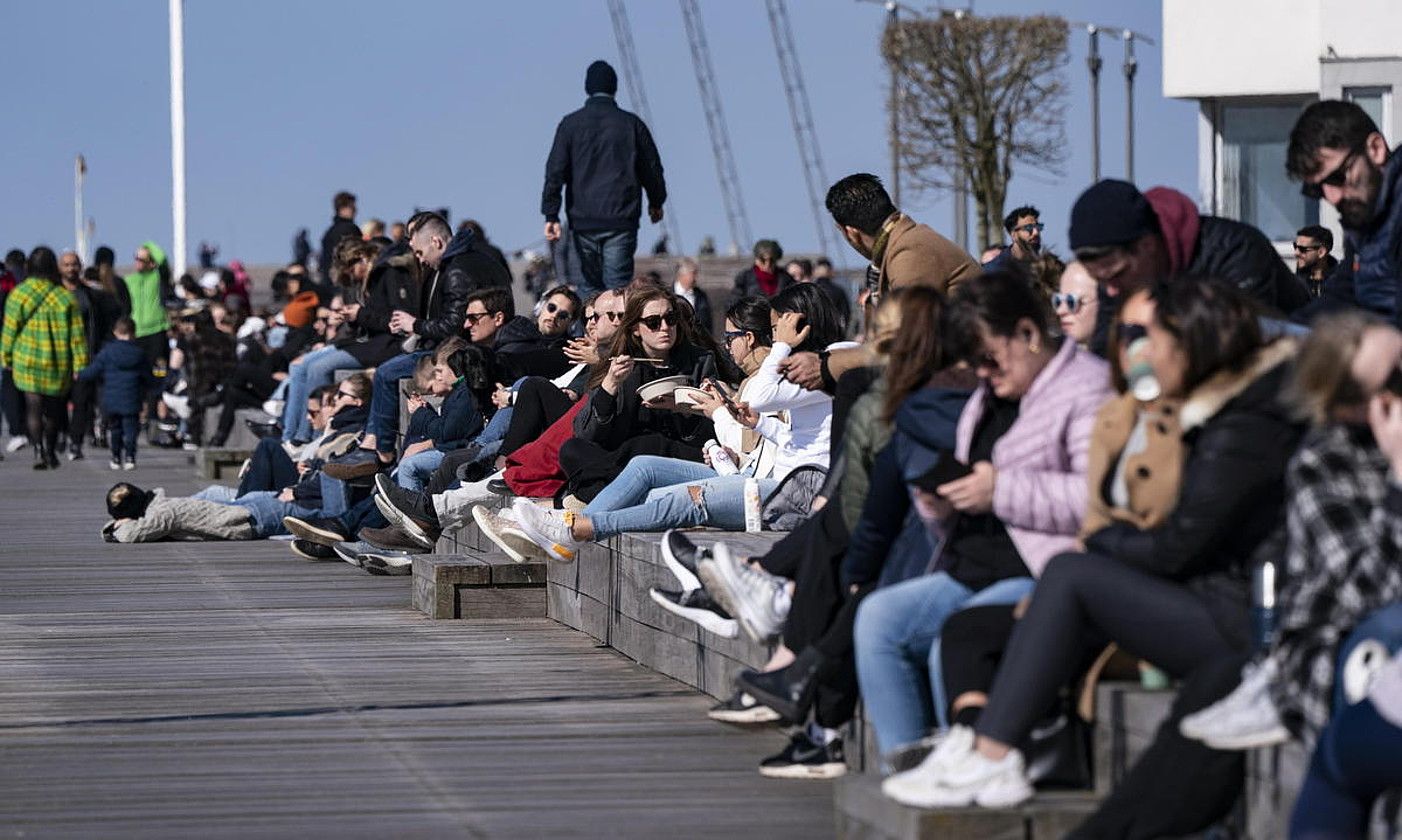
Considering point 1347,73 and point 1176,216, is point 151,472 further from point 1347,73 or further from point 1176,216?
point 1176,216

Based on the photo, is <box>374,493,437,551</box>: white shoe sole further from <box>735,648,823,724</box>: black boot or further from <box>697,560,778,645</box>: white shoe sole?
<box>735,648,823,724</box>: black boot

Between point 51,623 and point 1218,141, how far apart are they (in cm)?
2150

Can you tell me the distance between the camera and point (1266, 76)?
30.2 metres

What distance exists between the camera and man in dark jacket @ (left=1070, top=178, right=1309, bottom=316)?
7.07 meters

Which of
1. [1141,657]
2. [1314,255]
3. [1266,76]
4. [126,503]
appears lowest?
[126,503]

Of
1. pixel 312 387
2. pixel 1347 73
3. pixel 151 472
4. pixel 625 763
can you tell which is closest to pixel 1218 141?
pixel 1347 73

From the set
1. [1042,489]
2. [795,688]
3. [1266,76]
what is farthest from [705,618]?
[1266,76]

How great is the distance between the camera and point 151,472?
2683 centimetres

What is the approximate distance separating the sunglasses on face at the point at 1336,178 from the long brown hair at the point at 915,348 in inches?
42.3

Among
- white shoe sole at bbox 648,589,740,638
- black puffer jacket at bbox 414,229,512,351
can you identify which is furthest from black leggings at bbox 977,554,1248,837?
black puffer jacket at bbox 414,229,512,351

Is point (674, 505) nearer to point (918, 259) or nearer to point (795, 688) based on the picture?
point (918, 259)

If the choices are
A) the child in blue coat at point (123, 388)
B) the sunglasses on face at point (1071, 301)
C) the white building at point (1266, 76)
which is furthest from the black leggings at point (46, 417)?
the sunglasses on face at point (1071, 301)

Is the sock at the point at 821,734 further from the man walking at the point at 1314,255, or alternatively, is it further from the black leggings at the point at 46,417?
the black leggings at the point at 46,417

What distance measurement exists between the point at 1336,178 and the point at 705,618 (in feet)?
8.68
